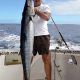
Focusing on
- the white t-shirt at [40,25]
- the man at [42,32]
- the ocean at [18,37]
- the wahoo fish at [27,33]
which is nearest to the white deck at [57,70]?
the ocean at [18,37]

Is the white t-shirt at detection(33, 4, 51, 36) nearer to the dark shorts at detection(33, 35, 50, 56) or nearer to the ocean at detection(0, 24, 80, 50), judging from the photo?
the dark shorts at detection(33, 35, 50, 56)

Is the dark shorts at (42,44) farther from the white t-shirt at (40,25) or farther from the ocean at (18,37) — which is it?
the ocean at (18,37)

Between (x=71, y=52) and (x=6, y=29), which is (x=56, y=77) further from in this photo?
(x=6, y=29)

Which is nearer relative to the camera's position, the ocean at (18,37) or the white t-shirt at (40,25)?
the white t-shirt at (40,25)

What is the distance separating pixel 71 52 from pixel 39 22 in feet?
4.38

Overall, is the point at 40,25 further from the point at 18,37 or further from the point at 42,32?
the point at 18,37

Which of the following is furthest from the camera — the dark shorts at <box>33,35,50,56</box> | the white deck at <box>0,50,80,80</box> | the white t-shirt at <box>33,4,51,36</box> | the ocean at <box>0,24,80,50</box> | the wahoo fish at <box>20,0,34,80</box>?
the ocean at <box>0,24,80,50</box>

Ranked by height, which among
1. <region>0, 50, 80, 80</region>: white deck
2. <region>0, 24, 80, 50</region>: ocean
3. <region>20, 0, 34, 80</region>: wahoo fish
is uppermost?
<region>20, 0, 34, 80</region>: wahoo fish

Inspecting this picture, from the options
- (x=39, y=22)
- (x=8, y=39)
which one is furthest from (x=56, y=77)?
(x=8, y=39)

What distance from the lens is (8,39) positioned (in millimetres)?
9156

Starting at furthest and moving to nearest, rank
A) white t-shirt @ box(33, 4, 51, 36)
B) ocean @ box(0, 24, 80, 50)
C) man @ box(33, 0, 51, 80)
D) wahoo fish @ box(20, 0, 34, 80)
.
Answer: ocean @ box(0, 24, 80, 50) → white t-shirt @ box(33, 4, 51, 36) → man @ box(33, 0, 51, 80) → wahoo fish @ box(20, 0, 34, 80)

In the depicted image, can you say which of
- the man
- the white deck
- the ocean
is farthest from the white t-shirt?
the ocean

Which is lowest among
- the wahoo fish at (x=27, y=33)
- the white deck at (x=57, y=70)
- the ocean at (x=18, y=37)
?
the white deck at (x=57, y=70)

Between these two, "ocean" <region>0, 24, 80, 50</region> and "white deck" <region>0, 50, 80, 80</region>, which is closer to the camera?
"white deck" <region>0, 50, 80, 80</region>
